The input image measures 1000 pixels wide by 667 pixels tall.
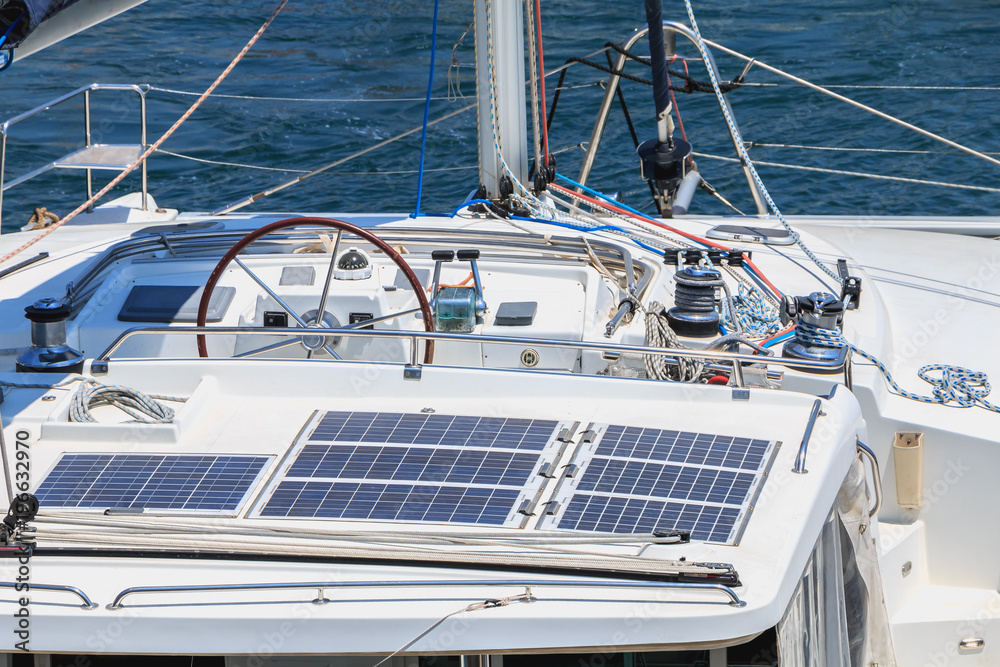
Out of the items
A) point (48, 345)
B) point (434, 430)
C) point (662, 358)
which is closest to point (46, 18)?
point (48, 345)

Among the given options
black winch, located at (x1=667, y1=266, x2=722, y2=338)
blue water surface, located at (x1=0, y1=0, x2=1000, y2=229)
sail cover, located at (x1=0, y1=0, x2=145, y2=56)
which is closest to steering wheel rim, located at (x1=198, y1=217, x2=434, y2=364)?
sail cover, located at (x1=0, y1=0, x2=145, y2=56)

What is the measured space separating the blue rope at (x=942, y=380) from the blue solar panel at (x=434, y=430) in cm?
114

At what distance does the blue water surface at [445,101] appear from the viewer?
9.47 meters

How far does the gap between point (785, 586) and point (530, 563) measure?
489mm

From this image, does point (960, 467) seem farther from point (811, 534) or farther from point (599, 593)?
point (599, 593)

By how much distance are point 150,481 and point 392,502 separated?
0.58 m

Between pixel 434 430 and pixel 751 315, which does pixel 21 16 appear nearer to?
pixel 434 430

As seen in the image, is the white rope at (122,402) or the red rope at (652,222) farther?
the red rope at (652,222)

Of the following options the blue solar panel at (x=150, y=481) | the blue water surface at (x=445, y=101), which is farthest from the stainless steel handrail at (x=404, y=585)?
the blue water surface at (x=445, y=101)

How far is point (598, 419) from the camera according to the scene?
272 cm

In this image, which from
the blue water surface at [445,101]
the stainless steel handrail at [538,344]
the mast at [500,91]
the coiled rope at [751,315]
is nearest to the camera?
the stainless steel handrail at [538,344]

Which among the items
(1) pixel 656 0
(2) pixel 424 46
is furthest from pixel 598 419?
(2) pixel 424 46

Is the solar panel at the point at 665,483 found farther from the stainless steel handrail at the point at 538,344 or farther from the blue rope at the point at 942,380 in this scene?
the blue rope at the point at 942,380

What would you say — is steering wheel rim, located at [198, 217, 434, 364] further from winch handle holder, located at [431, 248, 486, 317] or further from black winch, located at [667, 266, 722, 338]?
black winch, located at [667, 266, 722, 338]
